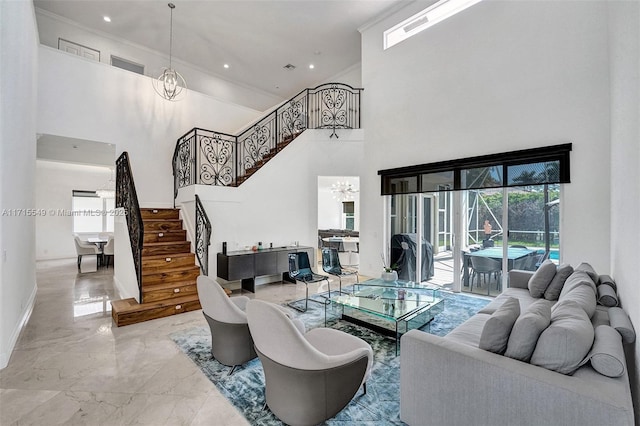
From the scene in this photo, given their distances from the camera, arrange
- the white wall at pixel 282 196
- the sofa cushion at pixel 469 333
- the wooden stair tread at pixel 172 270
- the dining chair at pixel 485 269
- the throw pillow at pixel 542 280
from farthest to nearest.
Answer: the white wall at pixel 282 196
the dining chair at pixel 485 269
the wooden stair tread at pixel 172 270
the throw pillow at pixel 542 280
the sofa cushion at pixel 469 333

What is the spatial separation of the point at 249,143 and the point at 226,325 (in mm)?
6145

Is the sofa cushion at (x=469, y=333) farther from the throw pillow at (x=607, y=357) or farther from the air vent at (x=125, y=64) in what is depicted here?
the air vent at (x=125, y=64)

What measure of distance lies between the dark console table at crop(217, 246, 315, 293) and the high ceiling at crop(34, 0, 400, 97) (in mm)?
5431

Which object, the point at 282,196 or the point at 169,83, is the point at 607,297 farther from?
the point at 169,83

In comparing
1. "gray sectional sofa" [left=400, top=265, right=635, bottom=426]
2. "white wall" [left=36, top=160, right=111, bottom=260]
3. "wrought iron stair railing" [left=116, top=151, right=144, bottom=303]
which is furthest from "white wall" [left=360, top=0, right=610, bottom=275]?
"white wall" [left=36, top=160, right=111, bottom=260]

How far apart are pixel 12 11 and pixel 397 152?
6275mm

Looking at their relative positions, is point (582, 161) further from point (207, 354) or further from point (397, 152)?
point (207, 354)

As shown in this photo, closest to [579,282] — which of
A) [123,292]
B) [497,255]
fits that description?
[497,255]

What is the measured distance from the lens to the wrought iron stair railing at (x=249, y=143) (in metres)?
6.84

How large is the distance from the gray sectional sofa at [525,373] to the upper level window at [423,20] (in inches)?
228

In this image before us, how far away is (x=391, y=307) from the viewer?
3.53 m

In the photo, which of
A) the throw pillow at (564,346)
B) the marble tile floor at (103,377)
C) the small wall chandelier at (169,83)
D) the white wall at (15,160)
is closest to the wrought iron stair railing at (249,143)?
the small wall chandelier at (169,83)

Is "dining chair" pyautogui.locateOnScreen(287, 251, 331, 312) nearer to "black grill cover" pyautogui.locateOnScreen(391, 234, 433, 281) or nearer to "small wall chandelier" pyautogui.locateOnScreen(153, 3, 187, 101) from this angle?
"black grill cover" pyautogui.locateOnScreen(391, 234, 433, 281)

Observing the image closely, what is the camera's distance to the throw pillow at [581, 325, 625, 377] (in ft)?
5.05
